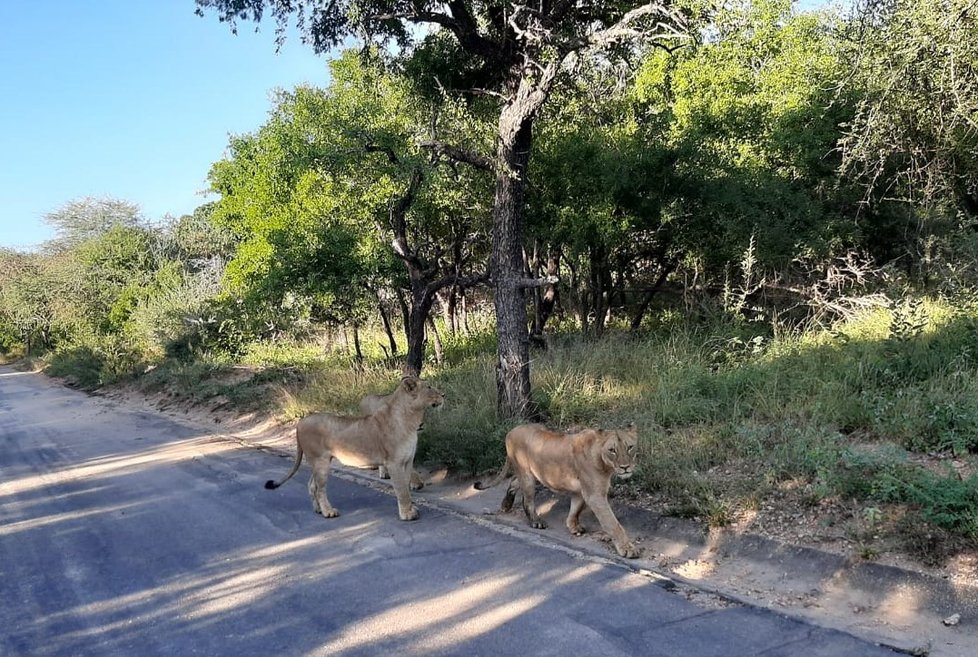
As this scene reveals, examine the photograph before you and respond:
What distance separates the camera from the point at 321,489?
24.7 ft

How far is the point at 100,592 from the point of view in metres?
5.72

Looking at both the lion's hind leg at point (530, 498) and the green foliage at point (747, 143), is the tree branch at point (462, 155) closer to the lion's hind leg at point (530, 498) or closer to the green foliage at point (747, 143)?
the green foliage at point (747, 143)

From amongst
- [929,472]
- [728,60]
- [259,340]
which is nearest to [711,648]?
[929,472]

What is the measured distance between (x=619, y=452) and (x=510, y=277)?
3822 mm

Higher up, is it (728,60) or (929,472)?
(728,60)

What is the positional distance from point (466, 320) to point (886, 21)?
1134 cm

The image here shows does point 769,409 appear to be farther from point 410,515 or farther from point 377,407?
point 377,407

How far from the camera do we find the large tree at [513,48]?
351 inches

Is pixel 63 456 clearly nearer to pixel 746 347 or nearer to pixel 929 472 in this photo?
pixel 746 347

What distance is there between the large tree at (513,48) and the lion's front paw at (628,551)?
3.36m

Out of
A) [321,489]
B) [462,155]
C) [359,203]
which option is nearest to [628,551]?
[321,489]

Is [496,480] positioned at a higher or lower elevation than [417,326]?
lower

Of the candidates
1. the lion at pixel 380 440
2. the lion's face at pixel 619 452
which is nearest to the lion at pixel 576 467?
the lion's face at pixel 619 452

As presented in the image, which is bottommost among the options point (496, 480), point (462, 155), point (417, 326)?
point (496, 480)
